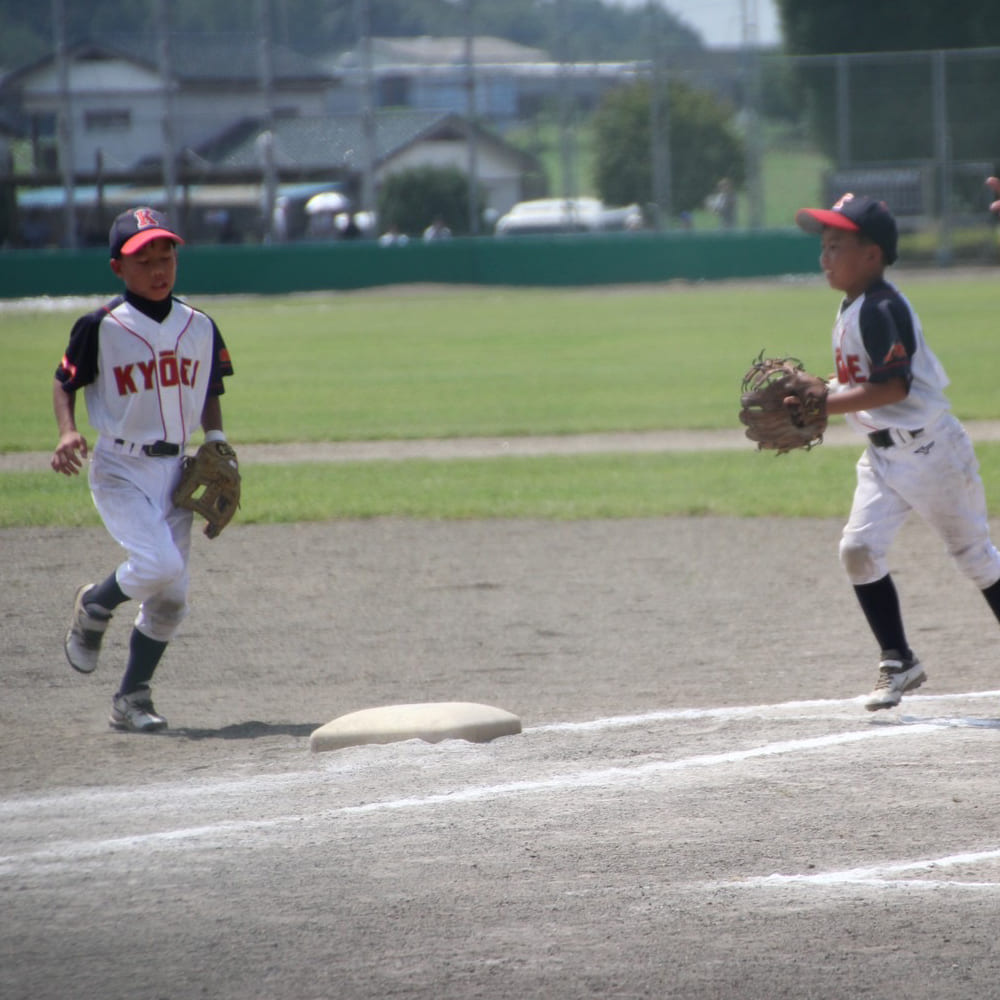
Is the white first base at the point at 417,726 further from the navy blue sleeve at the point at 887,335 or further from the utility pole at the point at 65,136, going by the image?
the utility pole at the point at 65,136

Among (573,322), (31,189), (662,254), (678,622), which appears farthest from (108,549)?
(31,189)

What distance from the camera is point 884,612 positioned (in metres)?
4.76

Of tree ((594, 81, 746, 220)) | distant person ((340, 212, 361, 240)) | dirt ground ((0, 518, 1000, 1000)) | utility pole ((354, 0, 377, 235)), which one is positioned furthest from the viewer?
tree ((594, 81, 746, 220))

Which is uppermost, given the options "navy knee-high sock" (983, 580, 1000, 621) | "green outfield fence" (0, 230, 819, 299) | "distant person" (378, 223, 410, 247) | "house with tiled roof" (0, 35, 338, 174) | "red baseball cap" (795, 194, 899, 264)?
"house with tiled roof" (0, 35, 338, 174)

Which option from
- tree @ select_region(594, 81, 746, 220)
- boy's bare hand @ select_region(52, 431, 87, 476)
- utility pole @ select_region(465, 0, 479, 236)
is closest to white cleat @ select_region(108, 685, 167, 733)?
boy's bare hand @ select_region(52, 431, 87, 476)

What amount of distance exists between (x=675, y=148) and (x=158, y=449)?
1422 inches

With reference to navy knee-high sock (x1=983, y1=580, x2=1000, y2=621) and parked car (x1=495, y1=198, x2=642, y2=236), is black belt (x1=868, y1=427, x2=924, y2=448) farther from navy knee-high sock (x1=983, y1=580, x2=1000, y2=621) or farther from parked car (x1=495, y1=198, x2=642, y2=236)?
parked car (x1=495, y1=198, x2=642, y2=236)

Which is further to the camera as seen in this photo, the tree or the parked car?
the parked car

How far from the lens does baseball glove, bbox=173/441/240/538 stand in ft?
15.8

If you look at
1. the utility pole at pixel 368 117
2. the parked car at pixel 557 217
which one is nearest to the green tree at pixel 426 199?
the utility pole at pixel 368 117

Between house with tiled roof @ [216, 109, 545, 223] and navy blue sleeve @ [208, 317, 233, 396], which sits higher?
house with tiled roof @ [216, 109, 545, 223]

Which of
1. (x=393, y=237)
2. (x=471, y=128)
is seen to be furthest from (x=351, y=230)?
(x=471, y=128)

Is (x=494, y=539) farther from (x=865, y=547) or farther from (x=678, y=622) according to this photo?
(x=865, y=547)

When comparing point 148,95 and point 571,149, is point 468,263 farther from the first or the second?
point 148,95
